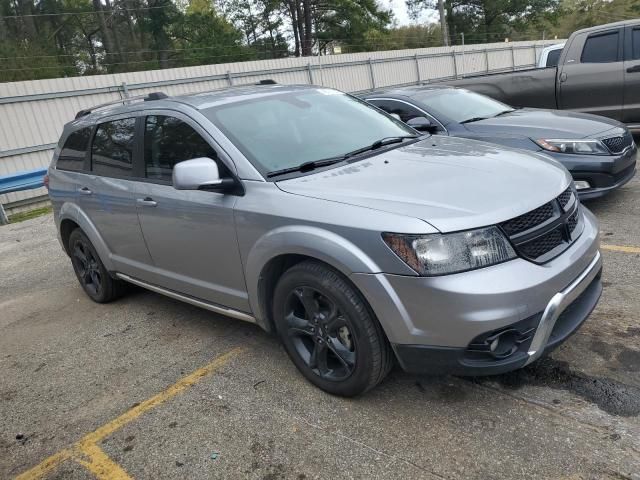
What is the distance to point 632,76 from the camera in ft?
26.3

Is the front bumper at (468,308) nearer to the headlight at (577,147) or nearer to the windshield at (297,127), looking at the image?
the windshield at (297,127)

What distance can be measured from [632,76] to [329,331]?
7358 mm

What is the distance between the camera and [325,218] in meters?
2.77

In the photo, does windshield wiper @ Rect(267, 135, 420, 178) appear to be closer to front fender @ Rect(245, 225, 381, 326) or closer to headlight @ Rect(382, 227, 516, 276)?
front fender @ Rect(245, 225, 381, 326)

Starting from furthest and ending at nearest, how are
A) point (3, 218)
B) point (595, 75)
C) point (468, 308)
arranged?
point (3, 218), point (595, 75), point (468, 308)

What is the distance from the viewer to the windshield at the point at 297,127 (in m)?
3.37

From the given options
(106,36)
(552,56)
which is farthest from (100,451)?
(106,36)

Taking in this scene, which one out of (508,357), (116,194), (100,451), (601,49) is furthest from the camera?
(601,49)

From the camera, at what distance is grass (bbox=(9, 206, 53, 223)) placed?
33.6ft

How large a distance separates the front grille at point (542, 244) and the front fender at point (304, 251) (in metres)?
0.72

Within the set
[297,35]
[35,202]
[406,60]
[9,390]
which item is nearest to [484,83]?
[9,390]

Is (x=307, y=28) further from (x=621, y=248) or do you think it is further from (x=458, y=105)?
(x=621, y=248)

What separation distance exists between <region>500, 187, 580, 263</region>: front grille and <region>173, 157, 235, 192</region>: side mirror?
1.58 metres

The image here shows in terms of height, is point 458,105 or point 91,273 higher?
point 458,105
